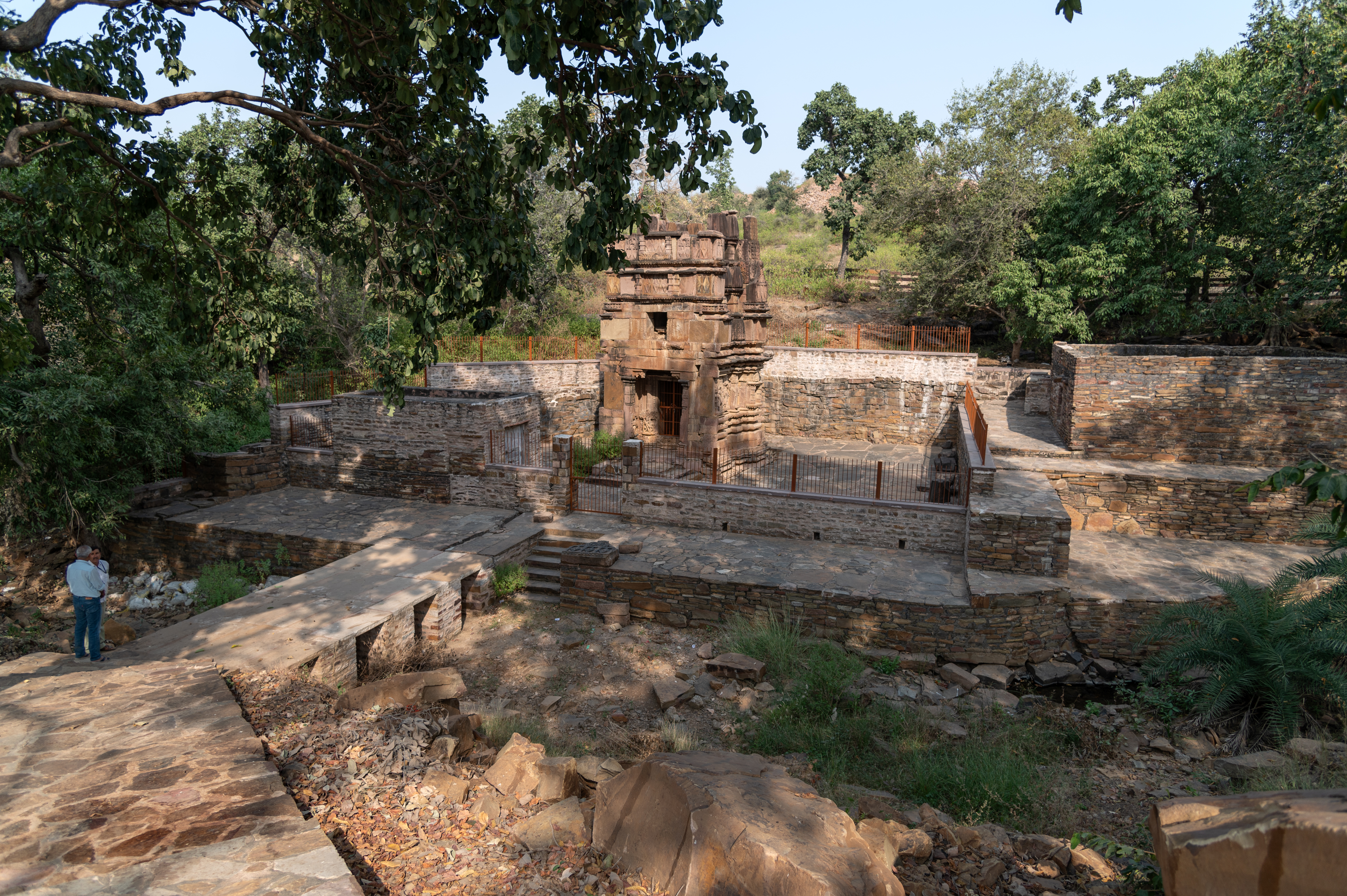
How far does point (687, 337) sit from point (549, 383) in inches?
234

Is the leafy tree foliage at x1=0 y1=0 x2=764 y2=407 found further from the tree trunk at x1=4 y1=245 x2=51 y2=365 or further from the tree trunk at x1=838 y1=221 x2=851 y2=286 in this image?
the tree trunk at x1=838 y1=221 x2=851 y2=286

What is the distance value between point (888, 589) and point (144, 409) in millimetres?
11878

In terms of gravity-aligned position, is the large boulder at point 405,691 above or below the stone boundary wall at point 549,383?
below

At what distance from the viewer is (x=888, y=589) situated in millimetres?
10031

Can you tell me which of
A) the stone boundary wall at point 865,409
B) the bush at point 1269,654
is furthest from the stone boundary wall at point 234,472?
the bush at point 1269,654

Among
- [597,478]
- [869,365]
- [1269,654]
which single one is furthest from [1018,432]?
[597,478]

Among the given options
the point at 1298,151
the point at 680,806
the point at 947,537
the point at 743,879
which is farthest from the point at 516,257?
the point at 1298,151

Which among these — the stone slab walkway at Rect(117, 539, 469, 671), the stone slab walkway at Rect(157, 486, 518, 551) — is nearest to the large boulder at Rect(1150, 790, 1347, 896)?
the stone slab walkway at Rect(117, 539, 469, 671)

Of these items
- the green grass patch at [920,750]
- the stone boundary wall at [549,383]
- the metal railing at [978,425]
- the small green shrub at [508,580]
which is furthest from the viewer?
the stone boundary wall at [549,383]

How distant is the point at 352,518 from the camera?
529 inches

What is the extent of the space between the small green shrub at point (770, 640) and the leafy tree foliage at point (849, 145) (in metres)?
23.3

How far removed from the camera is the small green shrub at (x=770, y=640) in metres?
9.05

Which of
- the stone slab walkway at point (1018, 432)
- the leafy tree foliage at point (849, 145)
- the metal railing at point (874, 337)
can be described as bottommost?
the stone slab walkway at point (1018, 432)

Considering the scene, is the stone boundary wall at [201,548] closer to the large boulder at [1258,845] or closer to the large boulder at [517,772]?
the large boulder at [517,772]
